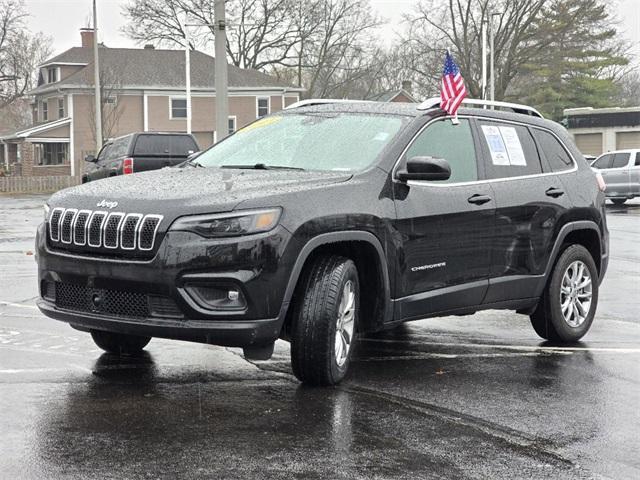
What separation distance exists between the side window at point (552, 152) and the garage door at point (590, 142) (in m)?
53.0

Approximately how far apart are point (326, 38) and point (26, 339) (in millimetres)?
64298

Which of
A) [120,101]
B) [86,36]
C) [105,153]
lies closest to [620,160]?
[105,153]

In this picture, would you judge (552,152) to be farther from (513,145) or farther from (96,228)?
(96,228)

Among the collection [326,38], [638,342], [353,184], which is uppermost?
[326,38]

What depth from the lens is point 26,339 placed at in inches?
310

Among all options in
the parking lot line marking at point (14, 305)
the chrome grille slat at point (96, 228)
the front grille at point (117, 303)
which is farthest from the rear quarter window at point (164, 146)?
the chrome grille slat at point (96, 228)

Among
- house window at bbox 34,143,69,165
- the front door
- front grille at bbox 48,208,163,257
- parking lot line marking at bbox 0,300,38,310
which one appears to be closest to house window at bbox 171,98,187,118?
house window at bbox 34,143,69,165

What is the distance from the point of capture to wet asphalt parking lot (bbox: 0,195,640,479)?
4.86 m

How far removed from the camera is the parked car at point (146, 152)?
2544 centimetres

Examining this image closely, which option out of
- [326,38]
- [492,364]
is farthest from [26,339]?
[326,38]

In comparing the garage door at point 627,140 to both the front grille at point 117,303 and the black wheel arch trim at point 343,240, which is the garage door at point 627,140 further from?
the front grille at point 117,303

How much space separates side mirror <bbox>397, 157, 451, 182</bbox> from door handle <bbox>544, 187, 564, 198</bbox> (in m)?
1.49

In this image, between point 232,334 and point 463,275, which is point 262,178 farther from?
point 463,275

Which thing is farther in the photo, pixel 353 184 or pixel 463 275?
pixel 463 275
